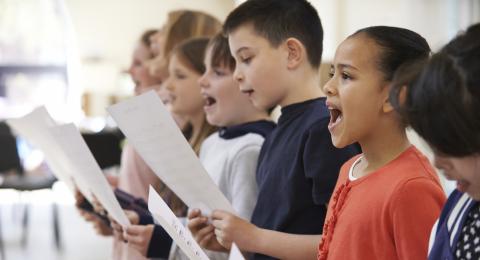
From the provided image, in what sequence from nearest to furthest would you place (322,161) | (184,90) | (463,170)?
(463,170), (322,161), (184,90)

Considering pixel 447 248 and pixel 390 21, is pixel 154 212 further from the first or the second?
pixel 390 21

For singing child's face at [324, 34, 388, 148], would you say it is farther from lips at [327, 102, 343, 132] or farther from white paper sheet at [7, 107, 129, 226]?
white paper sheet at [7, 107, 129, 226]

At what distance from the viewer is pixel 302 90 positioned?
1630mm

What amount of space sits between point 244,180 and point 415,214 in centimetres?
67

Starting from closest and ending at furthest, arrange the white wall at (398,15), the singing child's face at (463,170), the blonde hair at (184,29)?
1. the singing child's face at (463,170)
2. the blonde hair at (184,29)
3. the white wall at (398,15)

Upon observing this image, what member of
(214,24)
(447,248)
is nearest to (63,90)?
(214,24)

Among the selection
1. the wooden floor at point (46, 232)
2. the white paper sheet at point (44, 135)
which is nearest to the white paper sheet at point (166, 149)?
the white paper sheet at point (44, 135)

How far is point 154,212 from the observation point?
46.3 inches

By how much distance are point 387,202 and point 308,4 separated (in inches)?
28.0

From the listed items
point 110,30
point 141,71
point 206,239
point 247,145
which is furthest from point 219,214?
point 110,30

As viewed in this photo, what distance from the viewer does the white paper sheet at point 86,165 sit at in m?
1.77

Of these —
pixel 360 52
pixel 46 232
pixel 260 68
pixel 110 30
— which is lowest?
pixel 46 232

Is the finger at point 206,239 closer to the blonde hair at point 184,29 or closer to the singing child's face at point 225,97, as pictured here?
the singing child's face at point 225,97

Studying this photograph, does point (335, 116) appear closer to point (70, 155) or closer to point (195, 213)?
point (195, 213)
